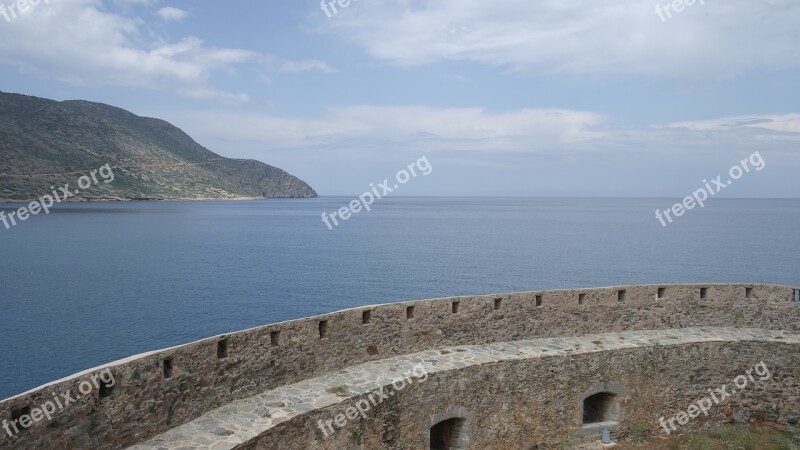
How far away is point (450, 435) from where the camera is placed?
41.2ft

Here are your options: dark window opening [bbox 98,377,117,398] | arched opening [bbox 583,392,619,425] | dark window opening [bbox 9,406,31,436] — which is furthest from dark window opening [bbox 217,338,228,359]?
arched opening [bbox 583,392,619,425]

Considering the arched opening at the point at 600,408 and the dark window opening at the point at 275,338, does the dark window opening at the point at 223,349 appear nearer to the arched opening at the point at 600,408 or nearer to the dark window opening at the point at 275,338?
the dark window opening at the point at 275,338

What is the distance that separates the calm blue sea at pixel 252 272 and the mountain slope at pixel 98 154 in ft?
81.7

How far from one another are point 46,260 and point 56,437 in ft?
157

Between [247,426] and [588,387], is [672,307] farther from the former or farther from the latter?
[247,426]

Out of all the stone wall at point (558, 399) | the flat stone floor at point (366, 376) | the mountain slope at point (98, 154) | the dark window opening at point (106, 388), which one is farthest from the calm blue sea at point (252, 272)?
the mountain slope at point (98, 154)

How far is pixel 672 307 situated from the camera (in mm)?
16391

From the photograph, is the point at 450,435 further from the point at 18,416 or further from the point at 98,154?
the point at 98,154

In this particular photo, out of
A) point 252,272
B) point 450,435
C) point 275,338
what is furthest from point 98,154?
point 450,435

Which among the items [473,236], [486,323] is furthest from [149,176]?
[486,323]

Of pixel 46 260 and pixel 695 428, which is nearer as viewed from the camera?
pixel 695 428

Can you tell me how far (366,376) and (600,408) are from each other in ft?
22.5

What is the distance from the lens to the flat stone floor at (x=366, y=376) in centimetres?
899

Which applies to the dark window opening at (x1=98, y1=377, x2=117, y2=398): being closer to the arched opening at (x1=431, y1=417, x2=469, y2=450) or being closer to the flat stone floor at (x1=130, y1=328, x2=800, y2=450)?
the flat stone floor at (x1=130, y1=328, x2=800, y2=450)
